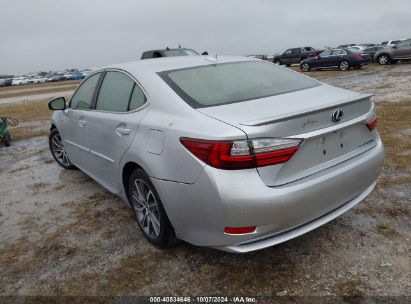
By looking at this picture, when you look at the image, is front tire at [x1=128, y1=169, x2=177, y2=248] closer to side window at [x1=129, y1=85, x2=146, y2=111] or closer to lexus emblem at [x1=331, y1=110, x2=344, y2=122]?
side window at [x1=129, y1=85, x2=146, y2=111]

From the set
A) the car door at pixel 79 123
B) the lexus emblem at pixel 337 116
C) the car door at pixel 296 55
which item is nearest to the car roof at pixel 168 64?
the car door at pixel 79 123

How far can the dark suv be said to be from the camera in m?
31.1

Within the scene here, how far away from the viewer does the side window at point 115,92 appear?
3.56 m

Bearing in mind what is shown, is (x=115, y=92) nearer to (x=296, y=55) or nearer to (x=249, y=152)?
(x=249, y=152)

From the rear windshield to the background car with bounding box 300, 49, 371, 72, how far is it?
20.8m

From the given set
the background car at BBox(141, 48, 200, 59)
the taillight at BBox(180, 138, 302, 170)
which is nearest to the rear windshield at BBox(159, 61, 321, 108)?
the taillight at BBox(180, 138, 302, 170)

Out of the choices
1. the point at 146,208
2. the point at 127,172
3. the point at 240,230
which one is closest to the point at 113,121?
the point at 127,172

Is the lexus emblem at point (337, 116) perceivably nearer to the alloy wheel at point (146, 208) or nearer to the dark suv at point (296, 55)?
the alloy wheel at point (146, 208)

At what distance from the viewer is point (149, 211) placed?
10.8 ft

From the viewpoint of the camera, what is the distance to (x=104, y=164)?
155 inches

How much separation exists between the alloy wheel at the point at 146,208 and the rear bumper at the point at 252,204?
351 millimetres

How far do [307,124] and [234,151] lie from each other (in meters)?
0.56

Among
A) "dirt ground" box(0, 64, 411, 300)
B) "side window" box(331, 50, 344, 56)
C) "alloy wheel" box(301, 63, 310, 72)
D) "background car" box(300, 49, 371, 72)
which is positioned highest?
"dirt ground" box(0, 64, 411, 300)

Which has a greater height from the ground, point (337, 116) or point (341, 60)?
point (337, 116)
